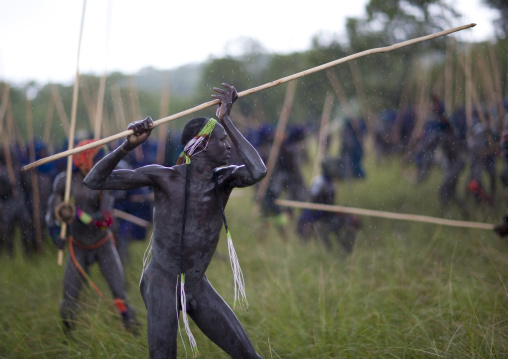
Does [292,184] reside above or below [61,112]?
below

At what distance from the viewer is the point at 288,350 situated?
4.12 meters

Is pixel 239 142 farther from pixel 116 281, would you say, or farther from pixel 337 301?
pixel 337 301

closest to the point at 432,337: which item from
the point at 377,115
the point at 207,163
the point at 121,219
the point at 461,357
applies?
the point at 461,357

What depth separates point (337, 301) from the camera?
4934mm

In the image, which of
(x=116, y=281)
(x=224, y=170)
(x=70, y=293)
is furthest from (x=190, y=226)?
(x=70, y=293)

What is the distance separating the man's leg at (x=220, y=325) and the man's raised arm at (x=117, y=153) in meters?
0.89

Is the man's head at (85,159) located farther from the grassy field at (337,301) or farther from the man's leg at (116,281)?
the grassy field at (337,301)

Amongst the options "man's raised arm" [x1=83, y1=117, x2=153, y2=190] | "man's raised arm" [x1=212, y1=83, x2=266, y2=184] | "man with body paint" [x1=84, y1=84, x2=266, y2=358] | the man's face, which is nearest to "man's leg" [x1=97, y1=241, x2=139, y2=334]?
"man with body paint" [x1=84, y1=84, x2=266, y2=358]

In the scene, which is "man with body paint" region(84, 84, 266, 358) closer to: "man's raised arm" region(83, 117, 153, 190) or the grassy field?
"man's raised arm" region(83, 117, 153, 190)

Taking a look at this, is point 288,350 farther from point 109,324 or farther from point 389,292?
point 109,324

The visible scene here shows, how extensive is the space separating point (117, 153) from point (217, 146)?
582mm

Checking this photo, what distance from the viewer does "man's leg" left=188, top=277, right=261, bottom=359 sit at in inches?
121

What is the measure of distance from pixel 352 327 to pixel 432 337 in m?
0.62

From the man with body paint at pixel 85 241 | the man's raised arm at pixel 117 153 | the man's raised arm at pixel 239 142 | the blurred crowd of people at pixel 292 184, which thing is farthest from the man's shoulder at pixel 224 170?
the blurred crowd of people at pixel 292 184
